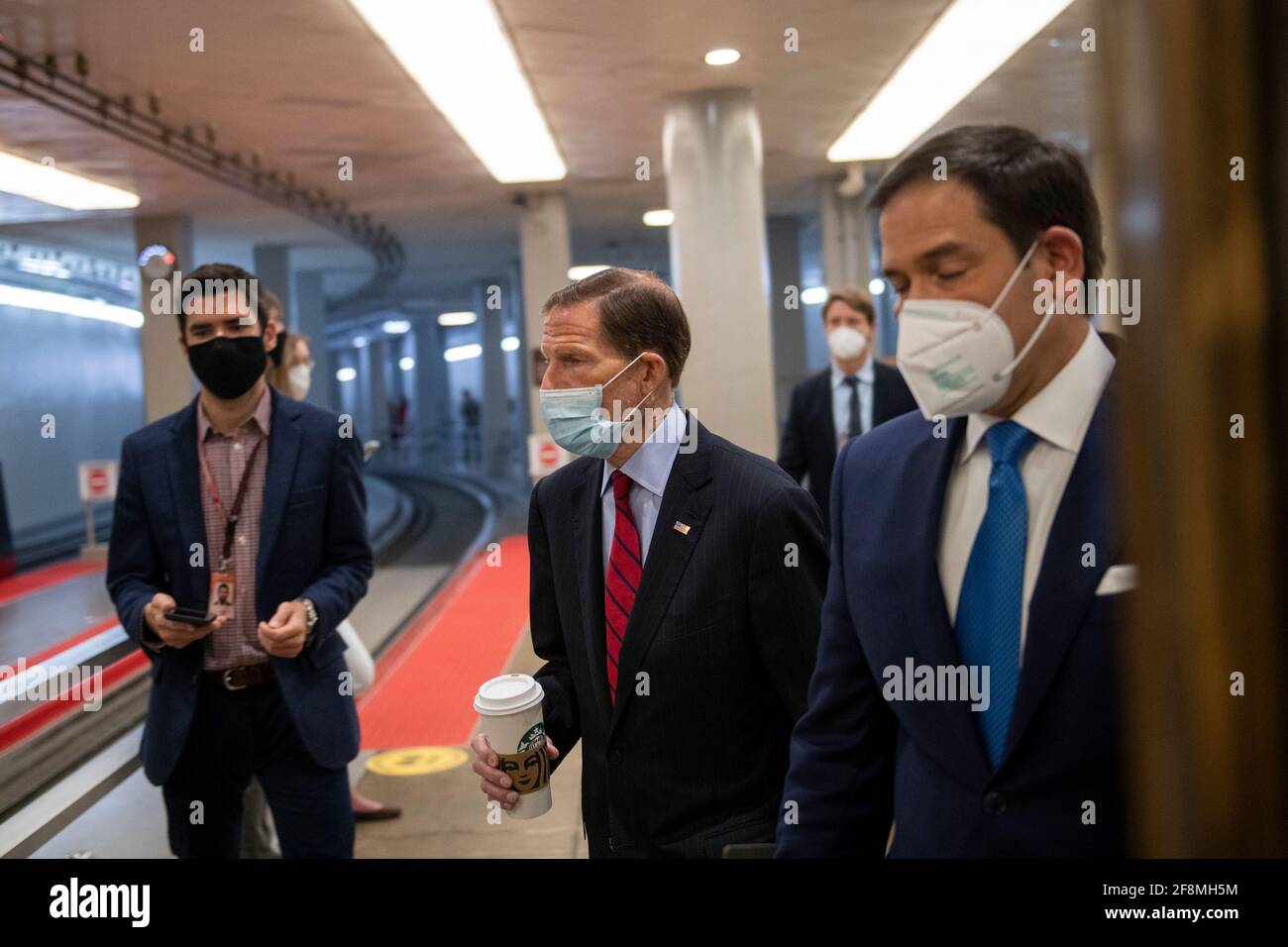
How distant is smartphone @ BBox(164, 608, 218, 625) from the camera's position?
241 centimetres

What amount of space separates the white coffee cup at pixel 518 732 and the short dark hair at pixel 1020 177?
90cm

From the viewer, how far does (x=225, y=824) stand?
8.70 ft

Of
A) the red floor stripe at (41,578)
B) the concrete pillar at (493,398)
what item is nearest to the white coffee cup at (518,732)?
the red floor stripe at (41,578)

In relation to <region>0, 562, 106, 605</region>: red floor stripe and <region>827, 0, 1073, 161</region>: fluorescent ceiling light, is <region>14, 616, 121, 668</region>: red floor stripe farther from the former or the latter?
<region>827, 0, 1073, 161</region>: fluorescent ceiling light

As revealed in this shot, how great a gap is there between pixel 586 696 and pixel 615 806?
20 centimetres

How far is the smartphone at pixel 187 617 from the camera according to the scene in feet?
7.90

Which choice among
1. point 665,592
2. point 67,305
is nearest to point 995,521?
point 665,592

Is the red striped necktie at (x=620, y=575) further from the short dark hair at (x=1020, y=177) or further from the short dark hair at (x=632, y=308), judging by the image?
the short dark hair at (x=1020, y=177)

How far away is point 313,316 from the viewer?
1889 centimetres

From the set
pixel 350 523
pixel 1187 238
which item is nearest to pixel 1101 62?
pixel 1187 238

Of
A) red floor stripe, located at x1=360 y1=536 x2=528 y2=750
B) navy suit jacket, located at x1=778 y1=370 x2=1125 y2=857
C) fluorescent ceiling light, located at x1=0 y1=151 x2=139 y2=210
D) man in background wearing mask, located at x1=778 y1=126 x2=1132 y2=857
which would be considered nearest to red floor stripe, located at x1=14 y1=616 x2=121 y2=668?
red floor stripe, located at x1=360 y1=536 x2=528 y2=750

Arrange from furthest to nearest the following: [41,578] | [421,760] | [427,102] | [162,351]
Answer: [162,351], [41,578], [427,102], [421,760]

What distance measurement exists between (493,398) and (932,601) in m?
21.1

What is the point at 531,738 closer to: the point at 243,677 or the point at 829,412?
the point at 243,677
